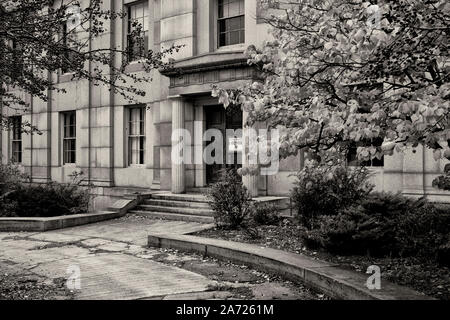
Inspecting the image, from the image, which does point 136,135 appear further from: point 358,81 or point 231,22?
point 358,81

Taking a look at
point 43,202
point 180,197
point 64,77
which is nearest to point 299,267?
point 180,197

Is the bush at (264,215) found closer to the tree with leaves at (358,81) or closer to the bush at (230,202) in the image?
the bush at (230,202)

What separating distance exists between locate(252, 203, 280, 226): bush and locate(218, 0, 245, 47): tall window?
20.7 feet

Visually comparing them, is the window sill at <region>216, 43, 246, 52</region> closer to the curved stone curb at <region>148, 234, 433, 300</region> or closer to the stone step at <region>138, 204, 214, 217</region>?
the stone step at <region>138, 204, 214, 217</region>

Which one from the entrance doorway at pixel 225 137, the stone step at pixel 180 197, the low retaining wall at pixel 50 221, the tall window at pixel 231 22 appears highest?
the tall window at pixel 231 22

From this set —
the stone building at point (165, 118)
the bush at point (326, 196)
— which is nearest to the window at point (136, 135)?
the stone building at point (165, 118)

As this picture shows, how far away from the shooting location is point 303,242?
874cm

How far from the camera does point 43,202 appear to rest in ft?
46.1

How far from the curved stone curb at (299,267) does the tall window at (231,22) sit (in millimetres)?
8094

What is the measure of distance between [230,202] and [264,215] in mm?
1142

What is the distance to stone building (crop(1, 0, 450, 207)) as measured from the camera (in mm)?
13789

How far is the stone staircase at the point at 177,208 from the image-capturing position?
1310cm
